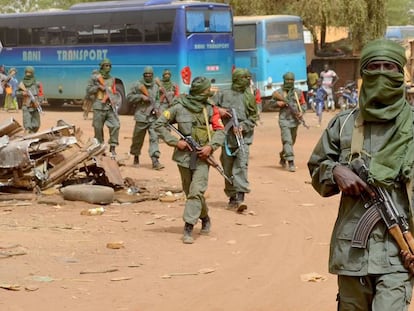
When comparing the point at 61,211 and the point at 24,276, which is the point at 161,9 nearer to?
the point at 61,211

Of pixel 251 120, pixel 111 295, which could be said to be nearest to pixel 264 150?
pixel 251 120

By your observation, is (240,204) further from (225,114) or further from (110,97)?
(110,97)

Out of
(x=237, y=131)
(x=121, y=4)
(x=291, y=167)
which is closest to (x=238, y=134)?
(x=237, y=131)

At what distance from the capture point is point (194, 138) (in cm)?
1055

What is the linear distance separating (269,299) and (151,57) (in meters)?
22.8

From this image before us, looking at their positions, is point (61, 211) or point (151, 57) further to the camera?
point (151, 57)

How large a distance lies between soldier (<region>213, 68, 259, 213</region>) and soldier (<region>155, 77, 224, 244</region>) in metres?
1.99

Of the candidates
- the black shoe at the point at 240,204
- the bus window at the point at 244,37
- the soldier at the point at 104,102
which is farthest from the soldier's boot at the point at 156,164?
the bus window at the point at 244,37

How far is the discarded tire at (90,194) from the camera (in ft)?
42.3

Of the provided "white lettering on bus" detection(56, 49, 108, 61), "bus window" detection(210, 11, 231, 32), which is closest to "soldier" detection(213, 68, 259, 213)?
"bus window" detection(210, 11, 231, 32)

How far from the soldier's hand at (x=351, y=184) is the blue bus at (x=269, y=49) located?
1080 inches

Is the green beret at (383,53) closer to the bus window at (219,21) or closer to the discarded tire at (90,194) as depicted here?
the discarded tire at (90,194)

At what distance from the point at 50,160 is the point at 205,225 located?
3.31 metres

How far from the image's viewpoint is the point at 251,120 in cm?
1357
